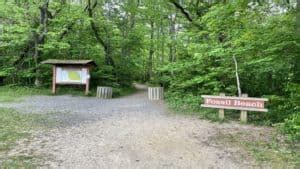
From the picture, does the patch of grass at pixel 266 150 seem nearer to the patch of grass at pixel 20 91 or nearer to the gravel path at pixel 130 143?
the gravel path at pixel 130 143

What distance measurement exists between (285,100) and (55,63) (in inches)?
394

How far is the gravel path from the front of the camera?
4.75 meters

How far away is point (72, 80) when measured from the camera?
14562mm

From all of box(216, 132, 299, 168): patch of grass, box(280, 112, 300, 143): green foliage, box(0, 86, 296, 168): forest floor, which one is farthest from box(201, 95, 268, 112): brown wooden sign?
box(216, 132, 299, 168): patch of grass

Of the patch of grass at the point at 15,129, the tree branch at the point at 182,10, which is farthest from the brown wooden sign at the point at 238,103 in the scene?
the tree branch at the point at 182,10

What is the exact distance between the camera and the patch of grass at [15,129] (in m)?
4.64

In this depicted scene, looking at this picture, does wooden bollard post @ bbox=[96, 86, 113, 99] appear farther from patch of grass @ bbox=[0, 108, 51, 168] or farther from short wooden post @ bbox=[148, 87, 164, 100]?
patch of grass @ bbox=[0, 108, 51, 168]

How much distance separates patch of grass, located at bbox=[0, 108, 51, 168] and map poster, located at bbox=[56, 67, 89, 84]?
510 cm

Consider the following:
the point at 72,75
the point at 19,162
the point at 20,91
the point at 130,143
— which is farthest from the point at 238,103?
the point at 20,91

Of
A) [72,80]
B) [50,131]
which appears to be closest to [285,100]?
[50,131]

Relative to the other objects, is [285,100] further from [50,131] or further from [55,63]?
[55,63]

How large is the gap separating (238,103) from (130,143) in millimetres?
3571

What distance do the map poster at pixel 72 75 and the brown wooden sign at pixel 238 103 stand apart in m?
7.47

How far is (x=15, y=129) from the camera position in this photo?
6.88m
